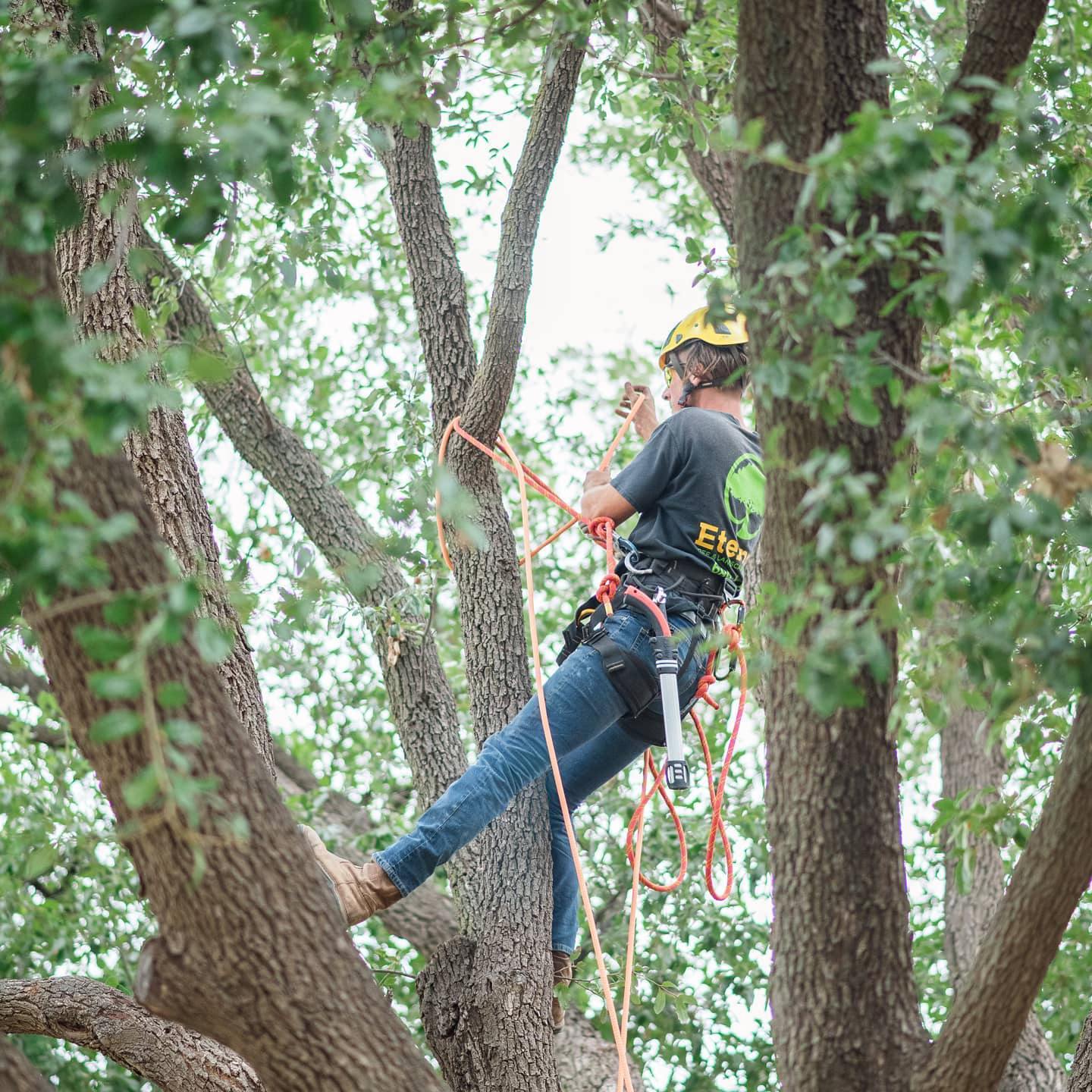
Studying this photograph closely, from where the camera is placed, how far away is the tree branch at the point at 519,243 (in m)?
3.47

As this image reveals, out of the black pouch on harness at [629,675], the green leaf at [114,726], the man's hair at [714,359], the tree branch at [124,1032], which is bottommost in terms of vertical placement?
the green leaf at [114,726]

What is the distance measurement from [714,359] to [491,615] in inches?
32.4

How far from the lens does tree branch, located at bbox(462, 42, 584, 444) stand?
11.4ft

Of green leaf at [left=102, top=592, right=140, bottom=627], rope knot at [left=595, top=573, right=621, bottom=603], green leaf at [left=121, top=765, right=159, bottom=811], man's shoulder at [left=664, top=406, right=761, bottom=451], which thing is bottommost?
green leaf at [left=121, top=765, right=159, bottom=811]

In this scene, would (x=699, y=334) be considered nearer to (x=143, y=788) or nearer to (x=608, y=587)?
(x=608, y=587)

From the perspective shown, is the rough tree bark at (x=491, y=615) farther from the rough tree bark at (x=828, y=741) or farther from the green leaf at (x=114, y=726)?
the green leaf at (x=114, y=726)


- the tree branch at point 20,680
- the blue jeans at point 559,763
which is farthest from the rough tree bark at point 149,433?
the tree branch at point 20,680

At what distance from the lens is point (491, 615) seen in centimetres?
353

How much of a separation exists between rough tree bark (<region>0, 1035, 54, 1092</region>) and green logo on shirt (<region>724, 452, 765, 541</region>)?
187cm

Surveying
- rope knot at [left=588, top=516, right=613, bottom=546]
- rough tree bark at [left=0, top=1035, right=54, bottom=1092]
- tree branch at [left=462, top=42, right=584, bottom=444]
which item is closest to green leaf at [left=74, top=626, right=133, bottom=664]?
rough tree bark at [left=0, top=1035, right=54, bottom=1092]

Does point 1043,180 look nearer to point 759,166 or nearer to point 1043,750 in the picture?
point 759,166

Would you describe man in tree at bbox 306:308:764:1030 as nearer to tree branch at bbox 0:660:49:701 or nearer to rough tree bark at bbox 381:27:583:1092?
rough tree bark at bbox 381:27:583:1092

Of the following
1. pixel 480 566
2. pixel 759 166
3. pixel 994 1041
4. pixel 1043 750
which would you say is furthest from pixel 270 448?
Result: pixel 1043 750

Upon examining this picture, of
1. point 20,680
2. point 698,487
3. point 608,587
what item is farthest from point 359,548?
point 20,680
